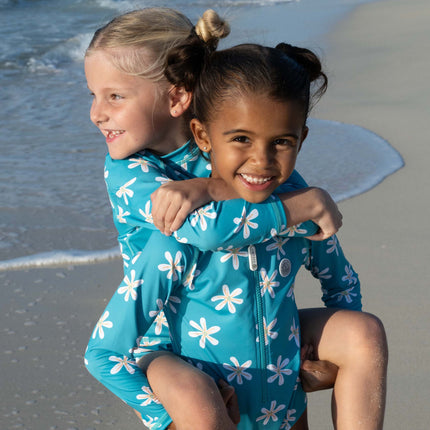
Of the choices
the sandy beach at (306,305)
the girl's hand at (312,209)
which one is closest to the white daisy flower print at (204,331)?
the girl's hand at (312,209)

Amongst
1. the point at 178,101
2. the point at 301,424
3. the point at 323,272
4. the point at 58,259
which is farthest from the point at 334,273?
the point at 58,259

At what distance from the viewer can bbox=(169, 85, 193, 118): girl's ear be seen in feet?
6.31

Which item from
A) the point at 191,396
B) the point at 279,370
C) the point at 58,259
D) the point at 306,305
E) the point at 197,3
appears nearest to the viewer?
the point at 191,396

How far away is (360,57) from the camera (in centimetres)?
862

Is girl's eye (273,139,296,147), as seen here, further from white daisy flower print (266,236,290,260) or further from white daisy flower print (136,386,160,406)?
white daisy flower print (136,386,160,406)

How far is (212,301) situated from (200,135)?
1.37 feet

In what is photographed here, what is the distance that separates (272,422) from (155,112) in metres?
0.86

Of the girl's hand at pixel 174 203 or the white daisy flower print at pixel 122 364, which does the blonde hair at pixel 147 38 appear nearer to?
the girl's hand at pixel 174 203

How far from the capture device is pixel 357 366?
5.90 ft

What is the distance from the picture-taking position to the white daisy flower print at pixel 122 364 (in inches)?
68.8

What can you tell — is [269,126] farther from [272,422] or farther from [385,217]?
[385,217]

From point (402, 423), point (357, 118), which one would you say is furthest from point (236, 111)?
point (357, 118)

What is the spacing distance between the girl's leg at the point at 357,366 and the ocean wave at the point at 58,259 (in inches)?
80.9

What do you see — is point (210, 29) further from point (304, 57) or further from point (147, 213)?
point (147, 213)
